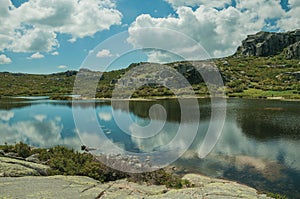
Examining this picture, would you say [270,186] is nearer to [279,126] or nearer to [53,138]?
[279,126]

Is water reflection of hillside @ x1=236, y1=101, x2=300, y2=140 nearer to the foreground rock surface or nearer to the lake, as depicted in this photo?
the lake

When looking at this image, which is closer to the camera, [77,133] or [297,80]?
[77,133]

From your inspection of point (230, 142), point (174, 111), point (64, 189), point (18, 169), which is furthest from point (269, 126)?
point (18, 169)

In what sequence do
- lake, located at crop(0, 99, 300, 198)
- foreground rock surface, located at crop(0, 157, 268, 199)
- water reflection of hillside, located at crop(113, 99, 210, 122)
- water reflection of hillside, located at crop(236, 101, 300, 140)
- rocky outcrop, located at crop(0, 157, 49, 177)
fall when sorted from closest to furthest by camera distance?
foreground rock surface, located at crop(0, 157, 268, 199) → rocky outcrop, located at crop(0, 157, 49, 177) → lake, located at crop(0, 99, 300, 198) → water reflection of hillside, located at crop(236, 101, 300, 140) → water reflection of hillside, located at crop(113, 99, 210, 122)

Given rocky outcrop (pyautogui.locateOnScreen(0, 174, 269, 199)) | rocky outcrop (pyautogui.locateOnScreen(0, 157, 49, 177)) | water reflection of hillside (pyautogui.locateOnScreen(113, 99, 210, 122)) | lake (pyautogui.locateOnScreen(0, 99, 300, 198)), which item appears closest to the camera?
rocky outcrop (pyautogui.locateOnScreen(0, 174, 269, 199))

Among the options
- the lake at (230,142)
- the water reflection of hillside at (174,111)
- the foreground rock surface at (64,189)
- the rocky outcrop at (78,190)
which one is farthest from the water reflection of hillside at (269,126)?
the foreground rock surface at (64,189)

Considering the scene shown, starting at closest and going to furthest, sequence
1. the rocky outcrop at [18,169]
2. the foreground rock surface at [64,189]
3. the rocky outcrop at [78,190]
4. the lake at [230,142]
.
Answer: the rocky outcrop at [78,190] → the foreground rock surface at [64,189] → the rocky outcrop at [18,169] → the lake at [230,142]

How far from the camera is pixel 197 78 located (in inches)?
5620

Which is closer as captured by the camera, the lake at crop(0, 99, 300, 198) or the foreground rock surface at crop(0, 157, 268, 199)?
the foreground rock surface at crop(0, 157, 268, 199)

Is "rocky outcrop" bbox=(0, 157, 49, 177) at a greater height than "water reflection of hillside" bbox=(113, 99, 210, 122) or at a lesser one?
lesser

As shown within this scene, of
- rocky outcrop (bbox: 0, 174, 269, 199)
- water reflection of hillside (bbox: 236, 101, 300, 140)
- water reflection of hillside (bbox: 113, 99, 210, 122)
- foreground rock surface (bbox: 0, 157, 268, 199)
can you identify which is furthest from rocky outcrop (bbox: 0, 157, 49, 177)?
water reflection of hillside (bbox: 113, 99, 210, 122)

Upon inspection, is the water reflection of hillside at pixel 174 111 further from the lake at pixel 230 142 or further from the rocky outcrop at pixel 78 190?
the rocky outcrop at pixel 78 190

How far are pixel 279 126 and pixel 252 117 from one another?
10279mm

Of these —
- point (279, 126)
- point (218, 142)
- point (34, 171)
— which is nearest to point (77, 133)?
point (218, 142)
